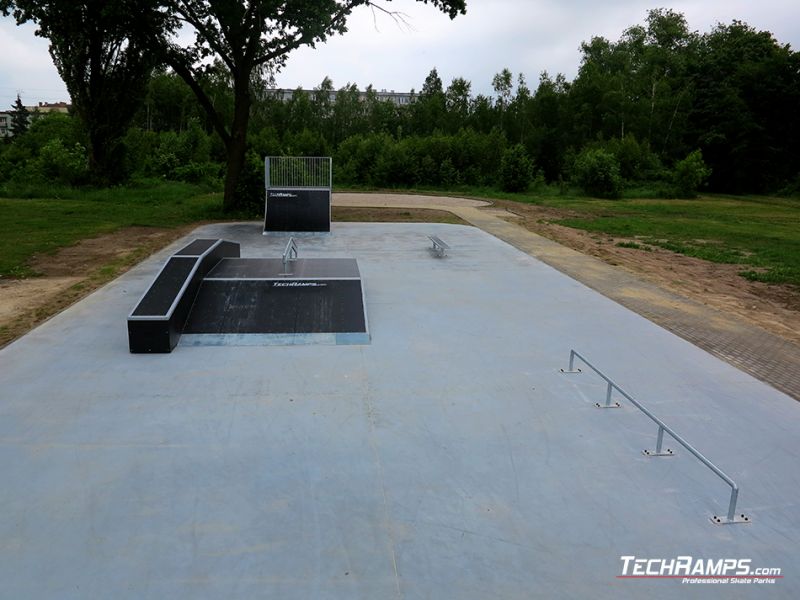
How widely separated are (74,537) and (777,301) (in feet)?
37.2

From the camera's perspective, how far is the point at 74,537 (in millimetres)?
3740

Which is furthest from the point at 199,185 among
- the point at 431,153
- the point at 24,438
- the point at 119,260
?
the point at 24,438

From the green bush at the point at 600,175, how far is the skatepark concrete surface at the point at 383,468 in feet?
82.0

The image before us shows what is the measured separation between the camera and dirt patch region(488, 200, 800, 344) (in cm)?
981

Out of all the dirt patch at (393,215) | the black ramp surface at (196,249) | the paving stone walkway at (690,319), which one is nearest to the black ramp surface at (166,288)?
the black ramp surface at (196,249)

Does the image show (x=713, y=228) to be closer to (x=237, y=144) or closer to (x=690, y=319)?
(x=690, y=319)

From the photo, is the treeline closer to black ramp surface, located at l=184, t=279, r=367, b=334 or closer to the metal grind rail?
black ramp surface, located at l=184, t=279, r=367, b=334

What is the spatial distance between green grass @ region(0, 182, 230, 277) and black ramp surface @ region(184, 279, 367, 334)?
5.38 m

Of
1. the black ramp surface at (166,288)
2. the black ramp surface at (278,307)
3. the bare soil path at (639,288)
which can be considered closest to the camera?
the black ramp surface at (166,288)

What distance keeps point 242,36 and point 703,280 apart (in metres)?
14.3

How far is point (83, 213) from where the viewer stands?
66.5ft

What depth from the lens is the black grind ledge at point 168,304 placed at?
6.94 m

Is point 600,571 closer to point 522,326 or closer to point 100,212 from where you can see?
point 522,326

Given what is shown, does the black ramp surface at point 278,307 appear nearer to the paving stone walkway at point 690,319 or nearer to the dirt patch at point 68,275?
the dirt patch at point 68,275
